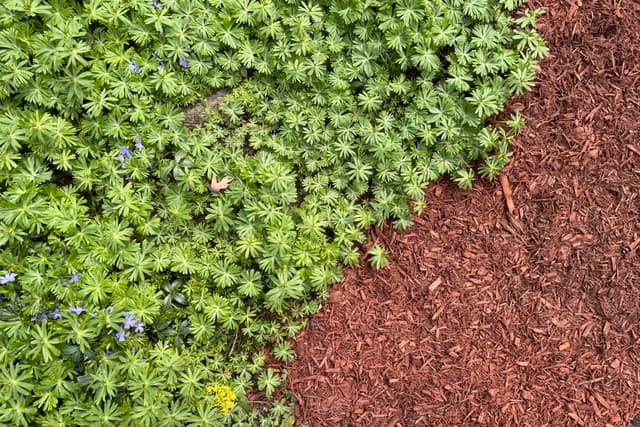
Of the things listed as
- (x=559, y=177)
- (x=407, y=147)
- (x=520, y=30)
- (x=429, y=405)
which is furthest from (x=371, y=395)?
(x=520, y=30)

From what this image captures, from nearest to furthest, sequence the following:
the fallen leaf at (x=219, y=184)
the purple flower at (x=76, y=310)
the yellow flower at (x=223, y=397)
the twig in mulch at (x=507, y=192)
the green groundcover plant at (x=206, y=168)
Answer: the purple flower at (x=76, y=310), the green groundcover plant at (x=206, y=168), the yellow flower at (x=223, y=397), the fallen leaf at (x=219, y=184), the twig in mulch at (x=507, y=192)

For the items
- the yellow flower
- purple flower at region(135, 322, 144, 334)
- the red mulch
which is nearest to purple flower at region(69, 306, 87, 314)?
purple flower at region(135, 322, 144, 334)

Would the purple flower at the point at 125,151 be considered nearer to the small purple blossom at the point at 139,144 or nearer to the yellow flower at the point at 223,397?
the small purple blossom at the point at 139,144

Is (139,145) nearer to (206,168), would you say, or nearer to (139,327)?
(206,168)

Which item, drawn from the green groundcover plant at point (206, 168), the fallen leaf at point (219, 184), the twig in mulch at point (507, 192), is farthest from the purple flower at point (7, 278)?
the twig in mulch at point (507, 192)

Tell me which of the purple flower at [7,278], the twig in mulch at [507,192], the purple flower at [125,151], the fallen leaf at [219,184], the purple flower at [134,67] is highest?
the purple flower at [134,67]

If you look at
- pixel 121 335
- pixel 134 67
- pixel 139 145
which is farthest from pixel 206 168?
pixel 121 335
